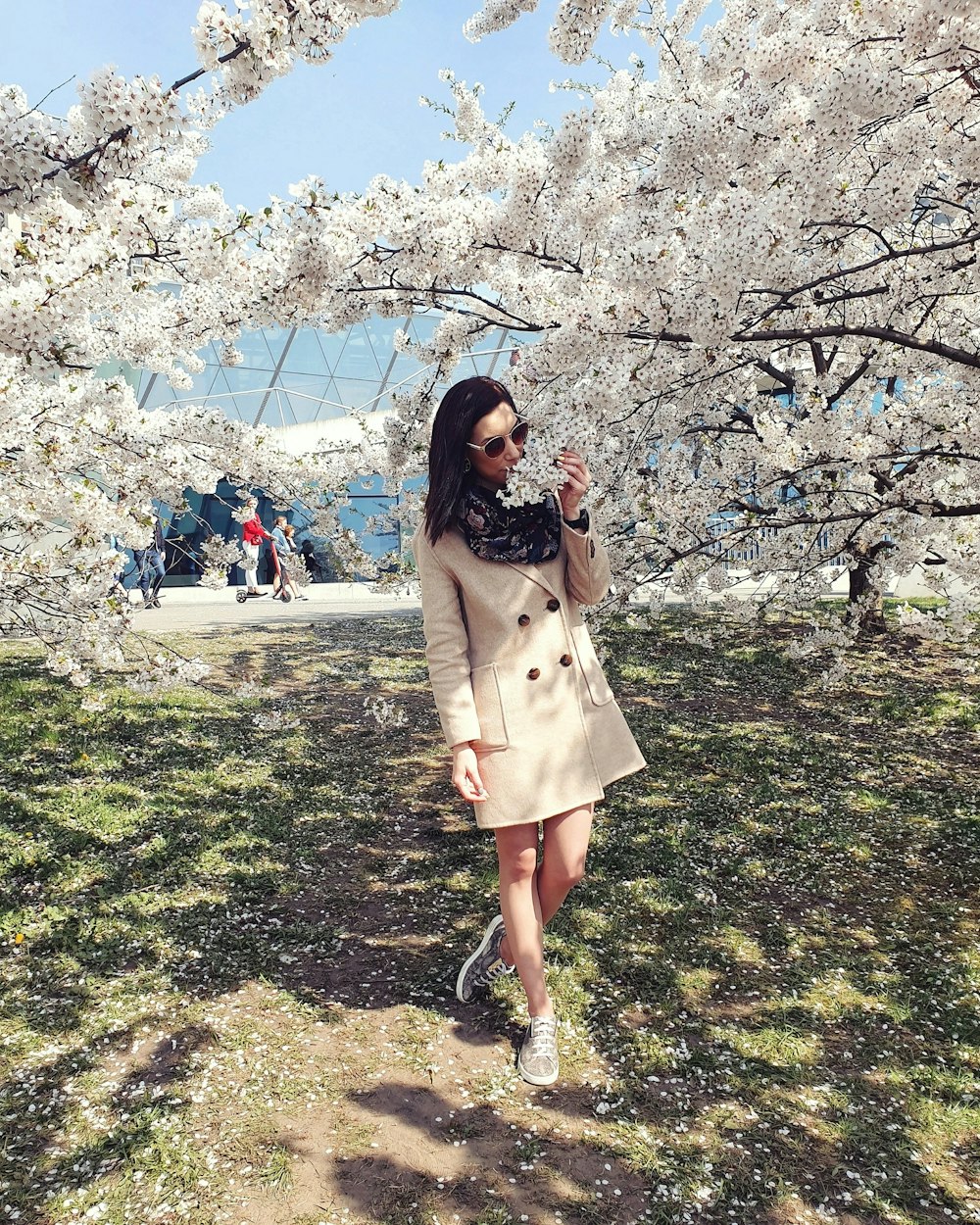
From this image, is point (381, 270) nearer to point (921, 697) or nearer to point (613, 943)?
point (613, 943)

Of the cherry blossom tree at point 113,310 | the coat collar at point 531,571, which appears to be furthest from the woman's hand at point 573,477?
the cherry blossom tree at point 113,310

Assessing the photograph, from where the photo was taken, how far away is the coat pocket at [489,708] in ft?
8.76

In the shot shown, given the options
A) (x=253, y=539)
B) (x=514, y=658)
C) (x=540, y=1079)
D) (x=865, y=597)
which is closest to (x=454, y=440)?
(x=514, y=658)

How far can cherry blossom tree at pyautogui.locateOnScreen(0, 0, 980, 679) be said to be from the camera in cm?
283

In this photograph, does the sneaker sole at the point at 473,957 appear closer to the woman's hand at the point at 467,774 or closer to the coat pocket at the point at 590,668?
the woman's hand at the point at 467,774

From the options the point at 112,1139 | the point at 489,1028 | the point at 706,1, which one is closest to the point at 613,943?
the point at 489,1028

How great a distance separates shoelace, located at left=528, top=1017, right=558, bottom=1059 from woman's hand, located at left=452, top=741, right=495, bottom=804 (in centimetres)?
81

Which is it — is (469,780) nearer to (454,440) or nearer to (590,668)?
(590,668)

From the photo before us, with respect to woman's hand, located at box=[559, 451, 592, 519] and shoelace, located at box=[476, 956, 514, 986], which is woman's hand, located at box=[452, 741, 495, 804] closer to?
woman's hand, located at box=[559, 451, 592, 519]

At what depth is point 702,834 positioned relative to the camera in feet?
15.5

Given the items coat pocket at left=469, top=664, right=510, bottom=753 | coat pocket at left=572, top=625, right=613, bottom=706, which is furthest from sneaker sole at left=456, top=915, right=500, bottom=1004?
coat pocket at left=572, top=625, right=613, bottom=706

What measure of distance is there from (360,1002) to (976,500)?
4726 mm

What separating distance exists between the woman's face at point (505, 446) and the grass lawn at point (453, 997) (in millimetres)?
1981

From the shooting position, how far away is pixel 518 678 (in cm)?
271
